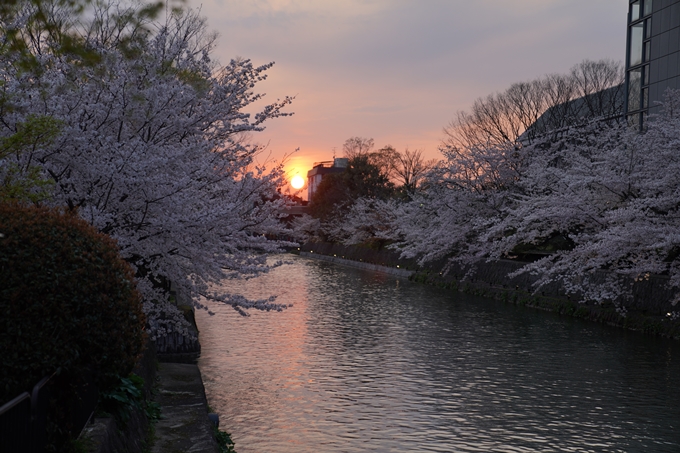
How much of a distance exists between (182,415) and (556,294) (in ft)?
72.0

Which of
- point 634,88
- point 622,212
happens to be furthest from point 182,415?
point 634,88

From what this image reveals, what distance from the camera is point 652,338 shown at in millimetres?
21156

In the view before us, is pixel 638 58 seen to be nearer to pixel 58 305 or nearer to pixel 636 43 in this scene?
pixel 636 43

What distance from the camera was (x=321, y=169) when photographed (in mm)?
143500

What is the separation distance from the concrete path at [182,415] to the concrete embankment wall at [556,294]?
1547 cm

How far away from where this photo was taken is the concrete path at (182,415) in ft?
27.3

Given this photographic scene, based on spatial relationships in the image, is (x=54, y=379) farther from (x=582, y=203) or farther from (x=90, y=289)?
(x=582, y=203)

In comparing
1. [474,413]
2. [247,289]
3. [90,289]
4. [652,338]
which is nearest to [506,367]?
[474,413]

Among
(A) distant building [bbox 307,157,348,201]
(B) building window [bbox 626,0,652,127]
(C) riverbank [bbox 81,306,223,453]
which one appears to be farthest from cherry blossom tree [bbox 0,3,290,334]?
(A) distant building [bbox 307,157,348,201]

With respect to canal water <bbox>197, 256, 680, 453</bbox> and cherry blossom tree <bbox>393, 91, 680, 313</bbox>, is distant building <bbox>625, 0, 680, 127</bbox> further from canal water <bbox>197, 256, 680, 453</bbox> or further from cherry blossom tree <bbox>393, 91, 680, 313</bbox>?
canal water <bbox>197, 256, 680, 453</bbox>

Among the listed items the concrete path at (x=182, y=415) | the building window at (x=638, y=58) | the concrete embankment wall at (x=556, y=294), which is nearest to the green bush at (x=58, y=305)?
the concrete path at (x=182, y=415)

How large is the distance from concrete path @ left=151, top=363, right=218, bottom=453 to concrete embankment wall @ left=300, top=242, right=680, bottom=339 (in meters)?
15.5

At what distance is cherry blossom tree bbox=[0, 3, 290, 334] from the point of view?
394 inches

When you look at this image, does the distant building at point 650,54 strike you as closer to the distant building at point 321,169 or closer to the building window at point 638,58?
the building window at point 638,58
